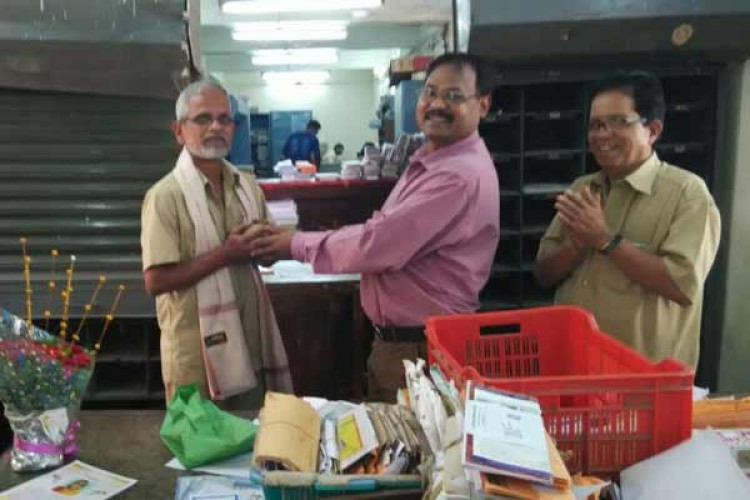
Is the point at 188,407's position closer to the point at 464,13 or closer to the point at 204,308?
the point at 204,308

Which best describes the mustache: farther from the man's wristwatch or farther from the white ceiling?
the white ceiling

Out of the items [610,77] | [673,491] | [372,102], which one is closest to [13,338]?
[673,491]

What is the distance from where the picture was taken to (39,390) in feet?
4.50

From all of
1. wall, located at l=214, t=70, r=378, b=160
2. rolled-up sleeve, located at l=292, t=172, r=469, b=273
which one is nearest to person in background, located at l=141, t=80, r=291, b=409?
rolled-up sleeve, located at l=292, t=172, r=469, b=273

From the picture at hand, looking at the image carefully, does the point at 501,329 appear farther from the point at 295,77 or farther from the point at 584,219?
the point at 295,77

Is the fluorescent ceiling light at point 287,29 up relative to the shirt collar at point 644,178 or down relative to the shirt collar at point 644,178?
up

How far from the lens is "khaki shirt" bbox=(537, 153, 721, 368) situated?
1761 mm

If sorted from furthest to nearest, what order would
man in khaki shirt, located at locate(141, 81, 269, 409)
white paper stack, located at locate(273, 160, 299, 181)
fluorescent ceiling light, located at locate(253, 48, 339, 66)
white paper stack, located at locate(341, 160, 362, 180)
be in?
fluorescent ceiling light, located at locate(253, 48, 339, 66), white paper stack, located at locate(273, 160, 299, 181), white paper stack, located at locate(341, 160, 362, 180), man in khaki shirt, located at locate(141, 81, 269, 409)

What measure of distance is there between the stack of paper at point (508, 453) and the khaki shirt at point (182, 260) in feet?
4.14

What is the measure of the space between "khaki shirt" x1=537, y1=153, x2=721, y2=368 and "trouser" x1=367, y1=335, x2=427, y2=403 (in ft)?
1.72

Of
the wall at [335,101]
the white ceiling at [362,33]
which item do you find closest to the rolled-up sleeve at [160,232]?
the white ceiling at [362,33]

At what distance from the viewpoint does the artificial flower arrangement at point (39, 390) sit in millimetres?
1355

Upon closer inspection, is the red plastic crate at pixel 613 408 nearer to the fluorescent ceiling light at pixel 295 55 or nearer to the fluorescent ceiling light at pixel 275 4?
the fluorescent ceiling light at pixel 275 4

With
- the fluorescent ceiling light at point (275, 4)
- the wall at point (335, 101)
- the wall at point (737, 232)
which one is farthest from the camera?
the wall at point (335, 101)
